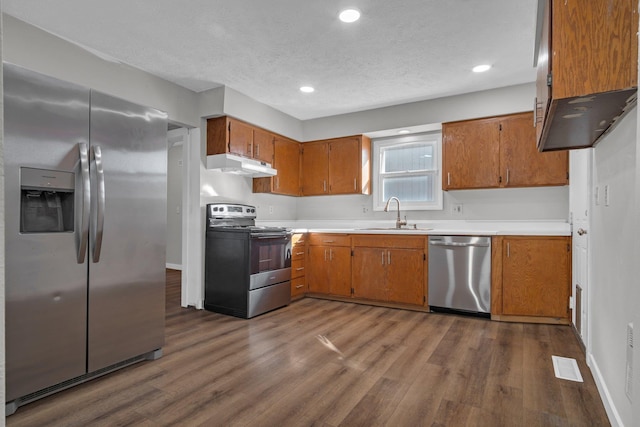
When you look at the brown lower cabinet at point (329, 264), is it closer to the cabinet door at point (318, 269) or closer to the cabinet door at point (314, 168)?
the cabinet door at point (318, 269)

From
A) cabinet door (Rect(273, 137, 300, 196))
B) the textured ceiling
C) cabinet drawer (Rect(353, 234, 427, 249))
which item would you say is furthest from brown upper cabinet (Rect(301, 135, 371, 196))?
the textured ceiling

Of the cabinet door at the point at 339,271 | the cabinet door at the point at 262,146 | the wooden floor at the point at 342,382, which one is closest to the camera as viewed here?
the wooden floor at the point at 342,382

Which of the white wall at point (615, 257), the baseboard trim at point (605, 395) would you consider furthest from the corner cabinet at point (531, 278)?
the white wall at point (615, 257)

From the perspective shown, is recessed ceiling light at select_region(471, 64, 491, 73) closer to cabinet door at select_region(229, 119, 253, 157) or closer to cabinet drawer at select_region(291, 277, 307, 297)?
cabinet door at select_region(229, 119, 253, 157)

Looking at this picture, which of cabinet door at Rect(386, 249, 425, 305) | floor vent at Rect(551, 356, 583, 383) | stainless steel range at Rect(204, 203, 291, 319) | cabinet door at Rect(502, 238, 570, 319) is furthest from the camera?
cabinet door at Rect(386, 249, 425, 305)

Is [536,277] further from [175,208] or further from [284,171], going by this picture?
[175,208]

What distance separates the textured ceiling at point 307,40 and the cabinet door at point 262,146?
58 centimetres

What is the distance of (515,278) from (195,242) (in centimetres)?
333

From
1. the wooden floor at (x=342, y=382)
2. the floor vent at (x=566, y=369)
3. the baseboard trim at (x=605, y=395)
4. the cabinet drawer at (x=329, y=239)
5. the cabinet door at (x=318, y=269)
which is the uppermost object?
the cabinet drawer at (x=329, y=239)

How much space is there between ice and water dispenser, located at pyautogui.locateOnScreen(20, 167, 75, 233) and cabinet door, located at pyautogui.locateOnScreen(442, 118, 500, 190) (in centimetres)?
367

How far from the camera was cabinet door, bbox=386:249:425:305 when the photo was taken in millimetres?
3900

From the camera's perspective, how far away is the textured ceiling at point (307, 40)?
8.28ft

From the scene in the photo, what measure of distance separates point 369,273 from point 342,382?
2.04 metres

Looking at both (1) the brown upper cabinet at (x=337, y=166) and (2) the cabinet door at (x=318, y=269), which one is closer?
(2) the cabinet door at (x=318, y=269)
